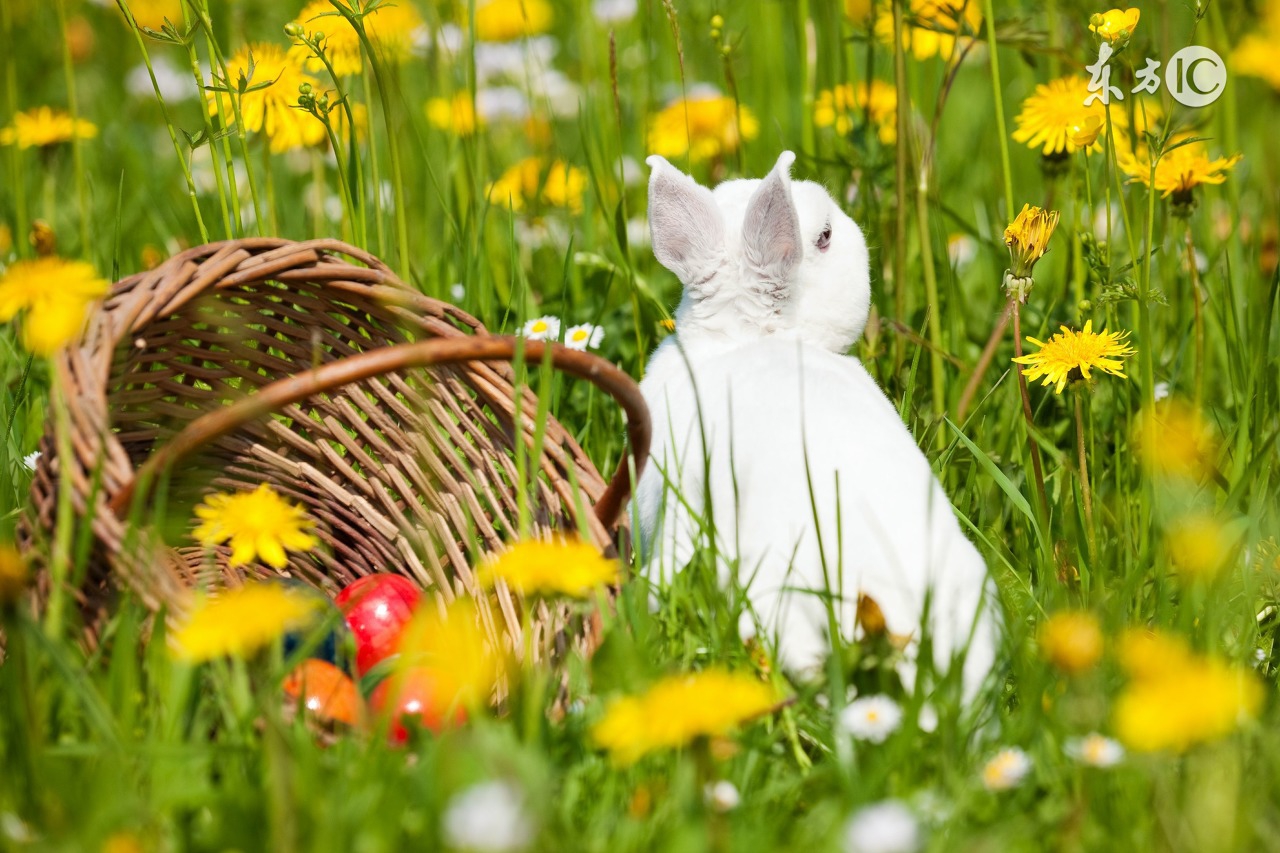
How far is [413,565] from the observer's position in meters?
1.97

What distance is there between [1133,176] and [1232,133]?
20.0 inches

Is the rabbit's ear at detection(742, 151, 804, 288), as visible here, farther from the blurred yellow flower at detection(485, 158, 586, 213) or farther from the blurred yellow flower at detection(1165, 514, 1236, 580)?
the blurred yellow flower at detection(485, 158, 586, 213)

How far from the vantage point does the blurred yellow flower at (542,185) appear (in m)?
2.81

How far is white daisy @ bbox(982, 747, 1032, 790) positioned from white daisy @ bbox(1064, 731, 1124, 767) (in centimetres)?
5

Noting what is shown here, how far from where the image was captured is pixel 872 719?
132cm

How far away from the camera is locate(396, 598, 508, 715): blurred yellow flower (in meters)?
1.19

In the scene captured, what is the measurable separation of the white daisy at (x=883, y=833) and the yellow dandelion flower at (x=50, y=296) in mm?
887

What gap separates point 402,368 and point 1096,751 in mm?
816

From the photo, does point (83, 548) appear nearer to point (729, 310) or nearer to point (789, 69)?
point (729, 310)

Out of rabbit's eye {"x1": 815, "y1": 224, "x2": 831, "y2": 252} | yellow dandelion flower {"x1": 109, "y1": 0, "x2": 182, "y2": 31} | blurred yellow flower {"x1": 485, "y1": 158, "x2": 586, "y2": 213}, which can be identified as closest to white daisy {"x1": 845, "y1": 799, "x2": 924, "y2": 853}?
rabbit's eye {"x1": 815, "y1": 224, "x2": 831, "y2": 252}

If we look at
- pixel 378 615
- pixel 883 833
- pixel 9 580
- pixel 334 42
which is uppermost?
pixel 334 42

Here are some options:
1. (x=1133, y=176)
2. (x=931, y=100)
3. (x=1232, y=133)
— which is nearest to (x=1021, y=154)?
(x=931, y=100)

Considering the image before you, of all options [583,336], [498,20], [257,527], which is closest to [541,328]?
[583,336]

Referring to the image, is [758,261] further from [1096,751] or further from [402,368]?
[1096,751]
